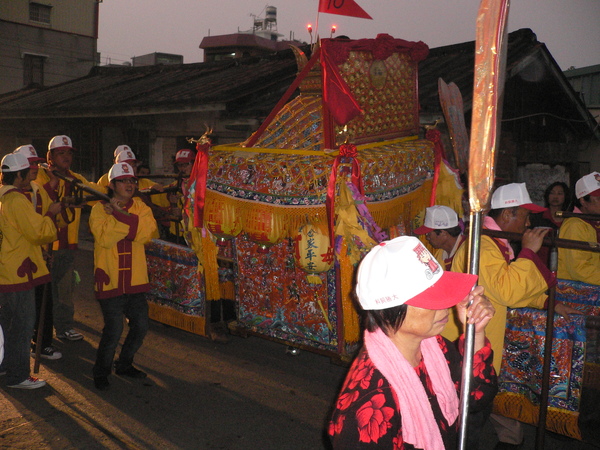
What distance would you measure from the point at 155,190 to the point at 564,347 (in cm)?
439

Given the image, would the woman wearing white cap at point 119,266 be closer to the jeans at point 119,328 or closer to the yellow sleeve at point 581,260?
the jeans at point 119,328

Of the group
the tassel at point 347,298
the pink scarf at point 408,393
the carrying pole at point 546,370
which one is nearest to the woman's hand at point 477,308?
the pink scarf at point 408,393

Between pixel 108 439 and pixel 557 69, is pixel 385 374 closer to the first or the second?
pixel 108 439

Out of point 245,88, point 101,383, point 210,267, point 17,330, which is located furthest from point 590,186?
point 245,88

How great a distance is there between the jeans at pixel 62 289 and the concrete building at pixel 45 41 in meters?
19.0

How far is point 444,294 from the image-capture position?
1.86 m

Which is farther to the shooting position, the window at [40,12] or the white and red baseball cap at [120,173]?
the window at [40,12]

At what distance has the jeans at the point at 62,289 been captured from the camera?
5.65m

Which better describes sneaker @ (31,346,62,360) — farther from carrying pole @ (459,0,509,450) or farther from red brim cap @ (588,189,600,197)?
red brim cap @ (588,189,600,197)

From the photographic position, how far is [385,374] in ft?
6.04

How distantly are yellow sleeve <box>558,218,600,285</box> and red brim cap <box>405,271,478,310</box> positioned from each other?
271 centimetres

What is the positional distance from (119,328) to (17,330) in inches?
31.0

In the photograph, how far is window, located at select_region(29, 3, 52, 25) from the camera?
23188mm

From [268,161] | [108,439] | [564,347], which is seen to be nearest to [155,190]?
[268,161]
